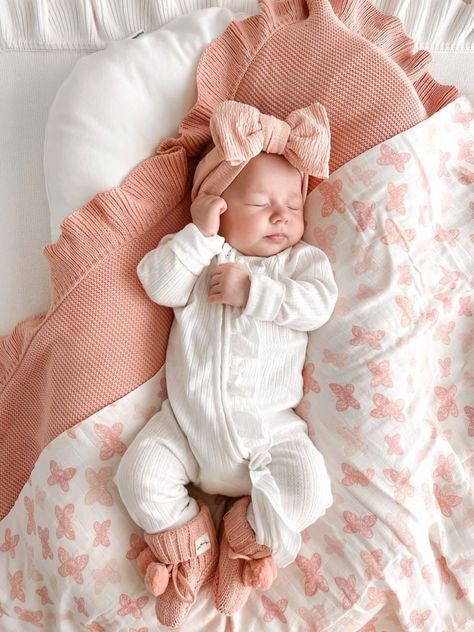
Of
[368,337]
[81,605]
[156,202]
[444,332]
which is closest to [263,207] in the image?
[156,202]

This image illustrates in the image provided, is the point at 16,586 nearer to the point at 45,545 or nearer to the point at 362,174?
the point at 45,545

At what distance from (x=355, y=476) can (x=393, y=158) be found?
60 cm

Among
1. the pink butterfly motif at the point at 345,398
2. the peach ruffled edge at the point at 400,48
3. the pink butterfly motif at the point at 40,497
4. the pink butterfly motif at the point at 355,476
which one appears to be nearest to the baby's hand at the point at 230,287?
the pink butterfly motif at the point at 345,398

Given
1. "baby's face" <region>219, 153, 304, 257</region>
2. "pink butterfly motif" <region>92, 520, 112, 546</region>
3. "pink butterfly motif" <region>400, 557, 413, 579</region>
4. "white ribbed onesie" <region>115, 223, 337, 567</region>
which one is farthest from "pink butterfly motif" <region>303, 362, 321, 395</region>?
"pink butterfly motif" <region>92, 520, 112, 546</region>

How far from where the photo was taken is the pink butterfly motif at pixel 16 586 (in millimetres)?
1265

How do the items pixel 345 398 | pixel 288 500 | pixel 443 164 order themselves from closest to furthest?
pixel 288 500, pixel 345 398, pixel 443 164

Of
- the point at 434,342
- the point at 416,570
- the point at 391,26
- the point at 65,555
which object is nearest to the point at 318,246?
the point at 434,342

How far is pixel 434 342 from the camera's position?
1.35m

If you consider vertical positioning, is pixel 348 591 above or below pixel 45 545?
below

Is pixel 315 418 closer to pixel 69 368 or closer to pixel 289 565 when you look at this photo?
pixel 289 565

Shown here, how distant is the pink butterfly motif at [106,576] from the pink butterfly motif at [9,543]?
181 millimetres

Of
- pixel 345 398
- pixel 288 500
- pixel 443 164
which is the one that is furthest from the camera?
pixel 443 164

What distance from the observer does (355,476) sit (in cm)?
126

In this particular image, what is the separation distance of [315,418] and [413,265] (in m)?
0.35
